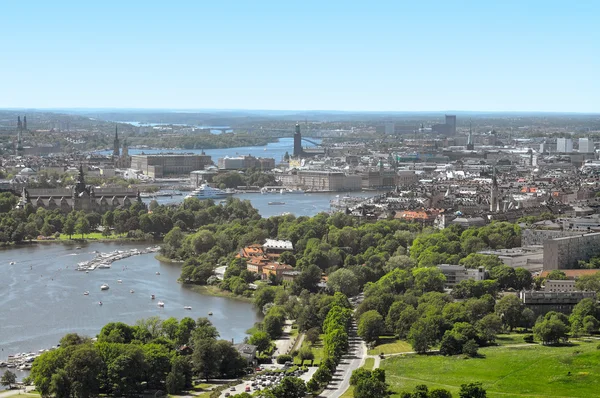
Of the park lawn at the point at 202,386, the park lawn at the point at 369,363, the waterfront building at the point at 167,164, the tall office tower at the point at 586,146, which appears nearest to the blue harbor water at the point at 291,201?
the waterfront building at the point at 167,164

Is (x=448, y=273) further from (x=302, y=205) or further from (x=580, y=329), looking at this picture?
(x=302, y=205)

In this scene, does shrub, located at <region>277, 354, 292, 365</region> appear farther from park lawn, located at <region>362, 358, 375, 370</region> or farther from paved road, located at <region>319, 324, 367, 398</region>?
park lawn, located at <region>362, 358, 375, 370</region>

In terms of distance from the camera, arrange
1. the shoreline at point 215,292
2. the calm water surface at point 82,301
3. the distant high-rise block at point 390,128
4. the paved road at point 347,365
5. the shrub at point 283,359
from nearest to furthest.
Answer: the paved road at point 347,365 → the shrub at point 283,359 → the calm water surface at point 82,301 → the shoreline at point 215,292 → the distant high-rise block at point 390,128

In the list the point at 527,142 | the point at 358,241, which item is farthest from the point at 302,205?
the point at 527,142

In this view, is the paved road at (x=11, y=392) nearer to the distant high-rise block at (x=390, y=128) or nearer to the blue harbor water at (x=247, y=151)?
the blue harbor water at (x=247, y=151)

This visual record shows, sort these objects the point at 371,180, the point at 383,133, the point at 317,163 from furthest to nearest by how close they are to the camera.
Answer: the point at 383,133 → the point at 317,163 → the point at 371,180

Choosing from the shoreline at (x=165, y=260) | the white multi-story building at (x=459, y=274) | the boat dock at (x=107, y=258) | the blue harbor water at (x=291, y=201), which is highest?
the white multi-story building at (x=459, y=274)
